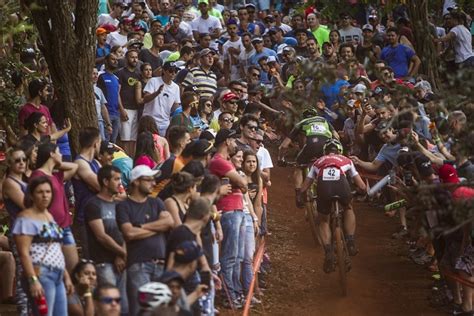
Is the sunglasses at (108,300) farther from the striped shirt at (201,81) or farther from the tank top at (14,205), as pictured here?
the striped shirt at (201,81)

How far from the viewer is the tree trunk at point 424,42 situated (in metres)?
23.0

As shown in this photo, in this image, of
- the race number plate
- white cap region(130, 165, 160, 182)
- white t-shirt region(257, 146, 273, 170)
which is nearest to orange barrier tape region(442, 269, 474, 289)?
the race number plate

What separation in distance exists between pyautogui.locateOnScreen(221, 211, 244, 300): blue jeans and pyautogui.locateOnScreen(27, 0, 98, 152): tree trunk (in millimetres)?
2465

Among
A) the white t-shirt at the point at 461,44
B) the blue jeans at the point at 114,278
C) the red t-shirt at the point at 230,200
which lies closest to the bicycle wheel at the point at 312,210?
the red t-shirt at the point at 230,200

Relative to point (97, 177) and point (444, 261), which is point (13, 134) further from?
point (444, 261)

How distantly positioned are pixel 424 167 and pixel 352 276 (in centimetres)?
310

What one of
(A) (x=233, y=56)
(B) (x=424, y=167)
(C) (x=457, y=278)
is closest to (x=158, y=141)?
(B) (x=424, y=167)

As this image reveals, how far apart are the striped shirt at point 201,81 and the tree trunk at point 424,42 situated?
441cm

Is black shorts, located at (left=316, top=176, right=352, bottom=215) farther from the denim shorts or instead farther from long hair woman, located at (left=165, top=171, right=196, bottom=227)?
the denim shorts

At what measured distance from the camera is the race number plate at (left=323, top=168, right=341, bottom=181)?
16594mm

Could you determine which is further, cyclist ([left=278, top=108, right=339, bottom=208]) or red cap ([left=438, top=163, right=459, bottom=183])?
cyclist ([left=278, top=108, right=339, bottom=208])

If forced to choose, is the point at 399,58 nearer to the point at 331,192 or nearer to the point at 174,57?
the point at 174,57

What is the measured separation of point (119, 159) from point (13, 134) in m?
1.98

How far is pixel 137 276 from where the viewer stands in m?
11.8
